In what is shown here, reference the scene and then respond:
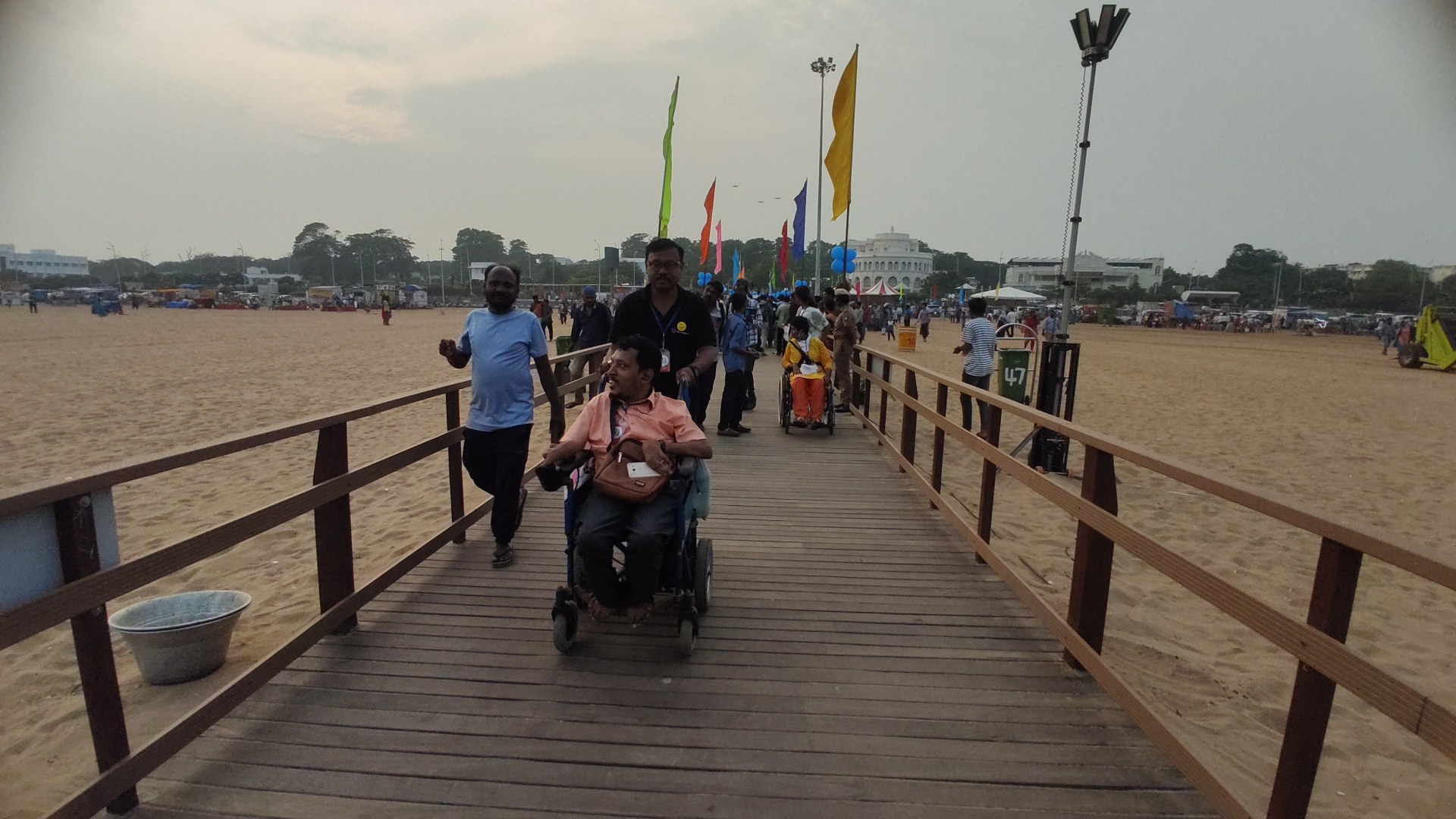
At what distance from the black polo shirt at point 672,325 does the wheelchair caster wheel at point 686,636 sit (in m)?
1.39

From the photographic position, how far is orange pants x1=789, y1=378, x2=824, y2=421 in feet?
26.8

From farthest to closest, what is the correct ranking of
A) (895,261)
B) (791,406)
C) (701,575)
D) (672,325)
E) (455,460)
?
(895,261) < (791,406) < (455,460) < (672,325) < (701,575)

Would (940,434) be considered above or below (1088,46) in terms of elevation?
below

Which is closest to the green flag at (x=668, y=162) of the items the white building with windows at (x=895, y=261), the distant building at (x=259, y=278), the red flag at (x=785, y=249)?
the red flag at (x=785, y=249)

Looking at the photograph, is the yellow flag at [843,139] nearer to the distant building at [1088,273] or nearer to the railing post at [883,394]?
the railing post at [883,394]

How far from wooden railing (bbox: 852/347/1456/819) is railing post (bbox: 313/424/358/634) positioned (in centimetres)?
281

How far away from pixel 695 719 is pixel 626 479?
3.01 feet

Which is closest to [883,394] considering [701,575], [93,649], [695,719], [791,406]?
[791,406]

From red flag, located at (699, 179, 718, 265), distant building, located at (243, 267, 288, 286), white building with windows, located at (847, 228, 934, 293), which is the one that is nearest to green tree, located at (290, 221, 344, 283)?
distant building, located at (243, 267, 288, 286)

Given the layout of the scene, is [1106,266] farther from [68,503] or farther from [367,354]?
[68,503]

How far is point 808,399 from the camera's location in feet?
26.8

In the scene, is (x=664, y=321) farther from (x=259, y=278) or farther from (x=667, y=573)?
(x=259, y=278)

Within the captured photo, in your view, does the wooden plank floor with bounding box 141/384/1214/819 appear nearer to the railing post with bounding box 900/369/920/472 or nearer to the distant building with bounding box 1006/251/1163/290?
the railing post with bounding box 900/369/920/472

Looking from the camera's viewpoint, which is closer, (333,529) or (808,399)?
(333,529)
